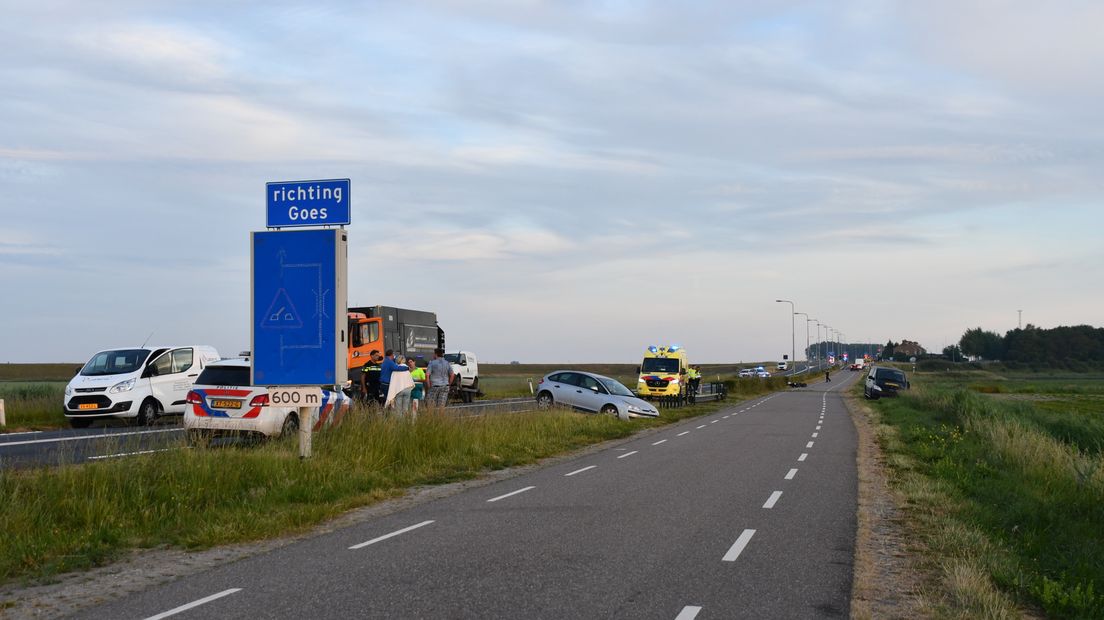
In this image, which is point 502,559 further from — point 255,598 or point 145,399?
point 145,399

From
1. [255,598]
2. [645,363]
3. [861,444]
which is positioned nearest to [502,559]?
[255,598]

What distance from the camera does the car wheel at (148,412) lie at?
22.4 m

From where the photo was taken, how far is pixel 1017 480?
14.6m

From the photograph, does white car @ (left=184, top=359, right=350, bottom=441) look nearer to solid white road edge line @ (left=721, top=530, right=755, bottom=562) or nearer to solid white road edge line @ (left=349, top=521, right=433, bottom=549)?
solid white road edge line @ (left=349, top=521, right=433, bottom=549)

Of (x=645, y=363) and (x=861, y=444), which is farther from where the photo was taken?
(x=645, y=363)

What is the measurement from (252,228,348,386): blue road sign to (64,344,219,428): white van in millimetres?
9714

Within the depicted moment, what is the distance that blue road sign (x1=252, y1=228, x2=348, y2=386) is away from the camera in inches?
547

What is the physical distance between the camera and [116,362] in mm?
23031

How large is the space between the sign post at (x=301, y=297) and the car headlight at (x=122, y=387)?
32.3 ft

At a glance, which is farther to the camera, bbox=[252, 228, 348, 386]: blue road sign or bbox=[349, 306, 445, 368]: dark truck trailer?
bbox=[349, 306, 445, 368]: dark truck trailer

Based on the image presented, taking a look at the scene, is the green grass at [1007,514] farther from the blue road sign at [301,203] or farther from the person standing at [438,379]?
the person standing at [438,379]

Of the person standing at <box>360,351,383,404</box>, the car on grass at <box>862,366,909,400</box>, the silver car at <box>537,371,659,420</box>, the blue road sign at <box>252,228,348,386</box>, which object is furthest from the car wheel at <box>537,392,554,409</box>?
→ the car on grass at <box>862,366,909,400</box>

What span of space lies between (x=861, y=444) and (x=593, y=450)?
22.3ft

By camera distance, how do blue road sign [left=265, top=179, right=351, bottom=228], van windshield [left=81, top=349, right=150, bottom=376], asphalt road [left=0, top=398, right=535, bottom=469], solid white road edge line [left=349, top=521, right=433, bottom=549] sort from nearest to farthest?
solid white road edge line [left=349, top=521, right=433, bottom=549], asphalt road [left=0, top=398, right=535, bottom=469], blue road sign [left=265, top=179, right=351, bottom=228], van windshield [left=81, top=349, right=150, bottom=376]
